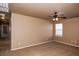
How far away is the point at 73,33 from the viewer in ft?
16.8

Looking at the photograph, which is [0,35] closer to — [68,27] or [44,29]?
[44,29]

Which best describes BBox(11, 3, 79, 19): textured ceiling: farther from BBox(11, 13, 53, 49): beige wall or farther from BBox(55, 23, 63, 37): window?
BBox(55, 23, 63, 37): window

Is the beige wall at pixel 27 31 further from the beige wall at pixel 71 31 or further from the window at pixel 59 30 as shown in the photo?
the beige wall at pixel 71 31

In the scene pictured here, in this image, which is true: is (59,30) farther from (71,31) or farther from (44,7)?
(44,7)

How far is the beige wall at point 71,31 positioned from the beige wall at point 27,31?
1.40 metres

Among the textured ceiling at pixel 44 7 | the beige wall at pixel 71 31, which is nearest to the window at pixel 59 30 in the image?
the beige wall at pixel 71 31

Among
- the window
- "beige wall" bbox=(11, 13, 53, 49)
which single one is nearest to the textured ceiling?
"beige wall" bbox=(11, 13, 53, 49)

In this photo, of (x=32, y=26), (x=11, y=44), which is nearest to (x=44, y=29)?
(x=32, y=26)

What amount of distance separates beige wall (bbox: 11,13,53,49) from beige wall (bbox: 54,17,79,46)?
140 centimetres

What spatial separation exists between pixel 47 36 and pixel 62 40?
1.24m

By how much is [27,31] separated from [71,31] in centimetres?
306

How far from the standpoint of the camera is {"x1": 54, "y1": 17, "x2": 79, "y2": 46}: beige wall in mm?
4902

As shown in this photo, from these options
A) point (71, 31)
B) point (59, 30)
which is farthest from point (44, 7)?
point (59, 30)

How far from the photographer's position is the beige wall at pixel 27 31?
3.96 meters
